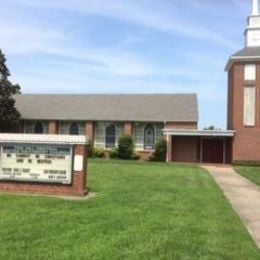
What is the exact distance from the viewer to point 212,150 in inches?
1893

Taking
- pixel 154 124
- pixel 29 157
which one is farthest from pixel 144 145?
pixel 29 157

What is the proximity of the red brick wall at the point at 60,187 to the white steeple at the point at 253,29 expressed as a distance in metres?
34.7

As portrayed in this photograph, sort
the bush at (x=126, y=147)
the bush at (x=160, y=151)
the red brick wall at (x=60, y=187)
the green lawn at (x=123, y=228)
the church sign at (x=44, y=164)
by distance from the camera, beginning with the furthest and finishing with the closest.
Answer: the bush at (x=126, y=147)
the bush at (x=160, y=151)
the church sign at (x=44, y=164)
the red brick wall at (x=60, y=187)
the green lawn at (x=123, y=228)

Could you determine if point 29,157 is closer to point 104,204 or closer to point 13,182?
point 13,182

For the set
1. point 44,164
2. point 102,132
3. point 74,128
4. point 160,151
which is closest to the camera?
point 44,164

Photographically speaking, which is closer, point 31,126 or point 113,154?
point 113,154

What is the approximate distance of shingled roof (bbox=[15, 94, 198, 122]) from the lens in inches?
1941

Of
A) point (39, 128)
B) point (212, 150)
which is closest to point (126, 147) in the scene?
point (212, 150)

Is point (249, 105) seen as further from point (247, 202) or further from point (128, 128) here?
point (247, 202)

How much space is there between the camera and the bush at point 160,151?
4597 centimetres

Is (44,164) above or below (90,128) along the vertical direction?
below

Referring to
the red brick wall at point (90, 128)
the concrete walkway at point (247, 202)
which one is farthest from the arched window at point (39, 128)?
the concrete walkway at point (247, 202)

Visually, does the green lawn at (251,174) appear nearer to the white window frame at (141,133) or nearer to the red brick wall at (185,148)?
the red brick wall at (185,148)

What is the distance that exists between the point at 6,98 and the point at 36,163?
107ft
